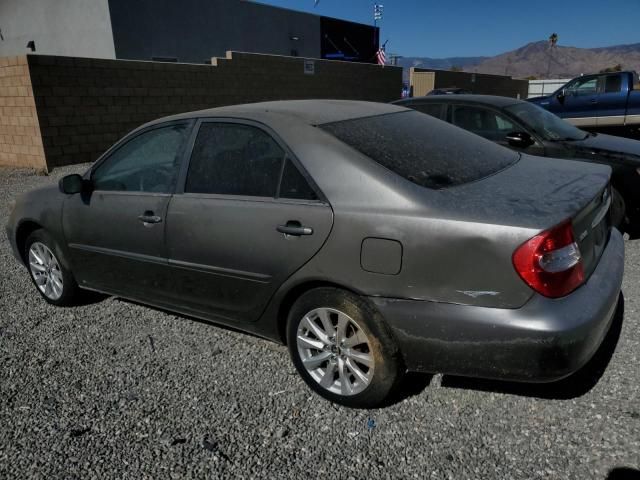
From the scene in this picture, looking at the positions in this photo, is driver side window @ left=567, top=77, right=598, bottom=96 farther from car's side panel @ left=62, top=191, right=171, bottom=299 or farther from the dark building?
the dark building

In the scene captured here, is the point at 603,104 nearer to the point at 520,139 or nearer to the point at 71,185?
the point at 520,139

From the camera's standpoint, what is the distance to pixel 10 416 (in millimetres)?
2893

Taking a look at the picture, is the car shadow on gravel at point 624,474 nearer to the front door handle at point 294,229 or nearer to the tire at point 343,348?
the tire at point 343,348

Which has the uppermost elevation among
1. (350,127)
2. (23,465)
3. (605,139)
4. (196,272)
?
(350,127)

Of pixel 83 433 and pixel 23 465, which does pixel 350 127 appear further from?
pixel 23 465

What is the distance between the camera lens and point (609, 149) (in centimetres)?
546

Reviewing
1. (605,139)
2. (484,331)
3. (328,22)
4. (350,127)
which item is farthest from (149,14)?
(484,331)

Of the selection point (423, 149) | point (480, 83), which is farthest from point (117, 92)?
point (480, 83)

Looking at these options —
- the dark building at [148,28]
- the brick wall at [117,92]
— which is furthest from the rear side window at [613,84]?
the dark building at [148,28]

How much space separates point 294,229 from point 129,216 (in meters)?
1.43

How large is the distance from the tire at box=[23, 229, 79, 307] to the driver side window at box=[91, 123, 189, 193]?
30.5 inches

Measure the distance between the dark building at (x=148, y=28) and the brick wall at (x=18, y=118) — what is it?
8.54 meters

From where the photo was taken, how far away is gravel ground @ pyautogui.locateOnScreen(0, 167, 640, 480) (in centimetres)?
240

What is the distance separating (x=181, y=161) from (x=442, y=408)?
221 cm
